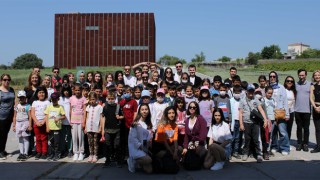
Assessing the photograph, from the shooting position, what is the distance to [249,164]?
741cm

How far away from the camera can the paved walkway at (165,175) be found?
6418 millimetres

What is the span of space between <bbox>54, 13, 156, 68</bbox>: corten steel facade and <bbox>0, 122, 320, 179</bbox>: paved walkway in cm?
4496

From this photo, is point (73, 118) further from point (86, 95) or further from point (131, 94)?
point (131, 94)

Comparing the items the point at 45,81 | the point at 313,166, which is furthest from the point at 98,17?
the point at 313,166

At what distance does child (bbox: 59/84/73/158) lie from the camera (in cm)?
807

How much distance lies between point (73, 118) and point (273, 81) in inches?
185

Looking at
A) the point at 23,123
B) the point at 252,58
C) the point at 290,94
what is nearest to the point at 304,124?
the point at 290,94

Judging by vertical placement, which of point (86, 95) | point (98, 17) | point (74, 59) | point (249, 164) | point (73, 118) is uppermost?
point (98, 17)

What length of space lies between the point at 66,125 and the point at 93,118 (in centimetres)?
86

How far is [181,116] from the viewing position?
748 centimetres

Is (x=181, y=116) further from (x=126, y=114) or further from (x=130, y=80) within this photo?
(x=130, y=80)

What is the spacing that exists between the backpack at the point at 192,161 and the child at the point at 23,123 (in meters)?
3.55

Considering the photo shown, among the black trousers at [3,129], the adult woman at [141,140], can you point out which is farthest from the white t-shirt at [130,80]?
the black trousers at [3,129]

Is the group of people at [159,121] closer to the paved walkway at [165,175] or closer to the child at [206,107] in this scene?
the child at [206,107]
